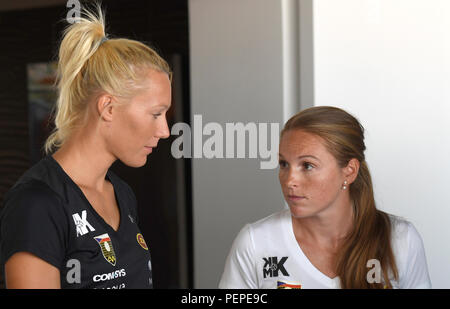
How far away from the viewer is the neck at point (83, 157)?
1627 mm

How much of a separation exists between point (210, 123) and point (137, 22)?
1.97 m

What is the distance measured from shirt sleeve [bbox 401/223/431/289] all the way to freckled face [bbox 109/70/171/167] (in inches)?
40.9

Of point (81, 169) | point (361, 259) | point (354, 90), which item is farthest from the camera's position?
point (354, 90)

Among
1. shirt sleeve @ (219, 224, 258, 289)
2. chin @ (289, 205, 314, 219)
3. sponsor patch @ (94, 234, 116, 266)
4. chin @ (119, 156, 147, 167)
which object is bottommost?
shirt sleeve @ (219, 224, 258, 289)

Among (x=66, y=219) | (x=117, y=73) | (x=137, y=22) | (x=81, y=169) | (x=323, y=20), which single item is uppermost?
(x=137, y=22)

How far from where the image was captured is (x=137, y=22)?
4535 mm

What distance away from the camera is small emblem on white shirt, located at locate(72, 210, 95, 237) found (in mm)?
1517

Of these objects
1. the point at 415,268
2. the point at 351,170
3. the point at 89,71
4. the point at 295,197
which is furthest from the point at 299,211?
the point at 89,71

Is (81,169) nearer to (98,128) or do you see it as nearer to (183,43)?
(98,128)

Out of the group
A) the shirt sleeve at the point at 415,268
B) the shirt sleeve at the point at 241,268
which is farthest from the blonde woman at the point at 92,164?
the shirt sleeve at the point at 415,268

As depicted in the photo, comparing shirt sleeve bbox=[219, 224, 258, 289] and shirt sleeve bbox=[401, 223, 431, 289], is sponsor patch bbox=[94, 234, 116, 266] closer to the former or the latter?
shirt sleeve bbox=[219, 224, 258, 289]

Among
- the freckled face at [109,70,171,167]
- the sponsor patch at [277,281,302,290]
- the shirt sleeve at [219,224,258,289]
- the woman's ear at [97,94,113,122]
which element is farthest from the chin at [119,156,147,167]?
the sponsor patch at [277,281,302,290]

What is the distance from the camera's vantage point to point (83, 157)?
1.66 m

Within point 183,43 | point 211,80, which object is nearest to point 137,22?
point 183,43
